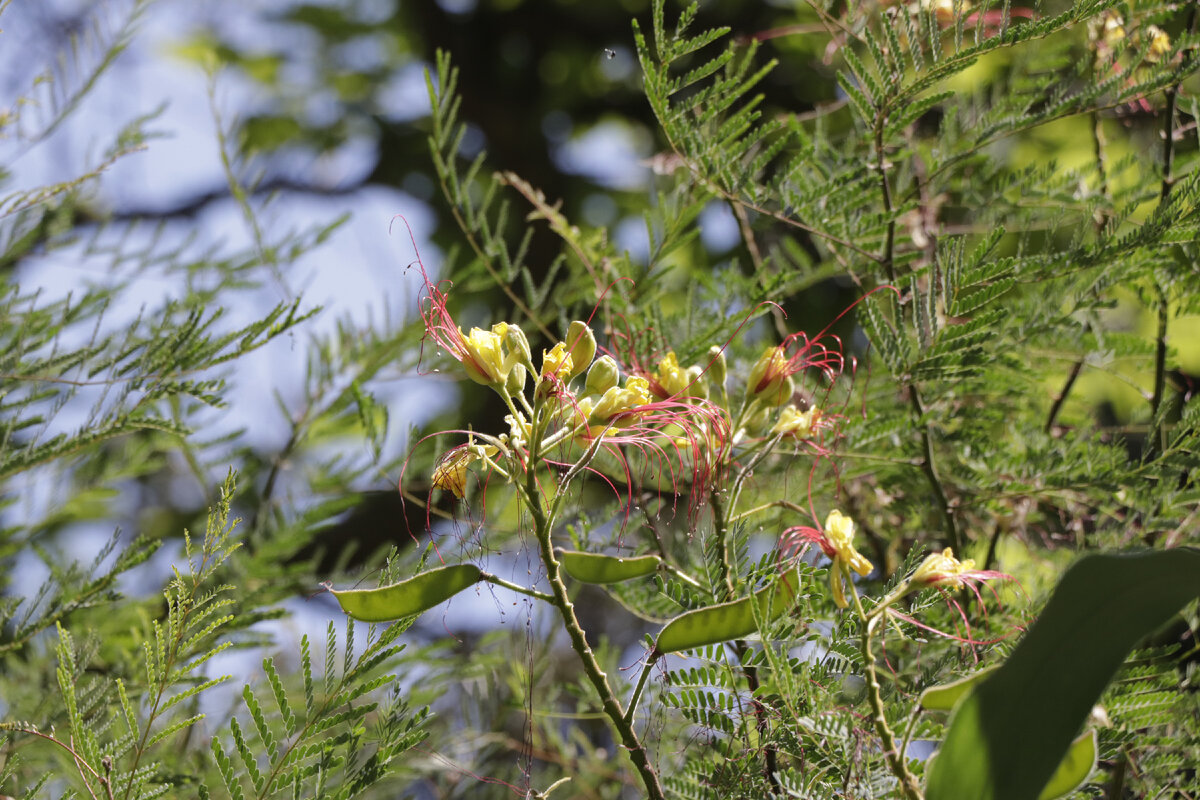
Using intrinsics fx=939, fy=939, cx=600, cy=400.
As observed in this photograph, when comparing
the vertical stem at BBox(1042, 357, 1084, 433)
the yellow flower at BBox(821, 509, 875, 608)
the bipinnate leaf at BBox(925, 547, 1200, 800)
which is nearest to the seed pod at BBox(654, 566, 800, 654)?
the yellow flower at BBox(821, 509, 875, 608)

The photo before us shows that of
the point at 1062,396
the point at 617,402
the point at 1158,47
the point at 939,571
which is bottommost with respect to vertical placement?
the point at 1062,396

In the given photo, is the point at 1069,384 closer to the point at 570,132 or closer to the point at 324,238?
the point at 324,238

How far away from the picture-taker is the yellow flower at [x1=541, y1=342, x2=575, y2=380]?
0.58m

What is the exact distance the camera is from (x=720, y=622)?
50cm

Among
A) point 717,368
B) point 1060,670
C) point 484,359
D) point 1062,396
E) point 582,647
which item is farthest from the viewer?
point 1062,396

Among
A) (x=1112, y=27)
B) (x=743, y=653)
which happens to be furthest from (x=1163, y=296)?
(x=743, y=653)

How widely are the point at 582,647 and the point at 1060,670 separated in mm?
234

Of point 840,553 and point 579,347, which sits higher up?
point 579,347

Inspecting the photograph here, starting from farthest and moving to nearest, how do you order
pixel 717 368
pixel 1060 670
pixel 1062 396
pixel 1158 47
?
1. pixel 1062 396
2. pixel 1158 47
3. pixel 717 368
4. pixel 1060 670

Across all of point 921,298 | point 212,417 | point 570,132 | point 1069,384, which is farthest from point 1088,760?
point 570,132

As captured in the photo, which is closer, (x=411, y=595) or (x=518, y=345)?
(x=411, y=595)

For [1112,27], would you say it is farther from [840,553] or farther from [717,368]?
[840,553]

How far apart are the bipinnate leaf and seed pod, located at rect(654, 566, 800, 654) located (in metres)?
0.14

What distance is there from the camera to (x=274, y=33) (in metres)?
3.02
